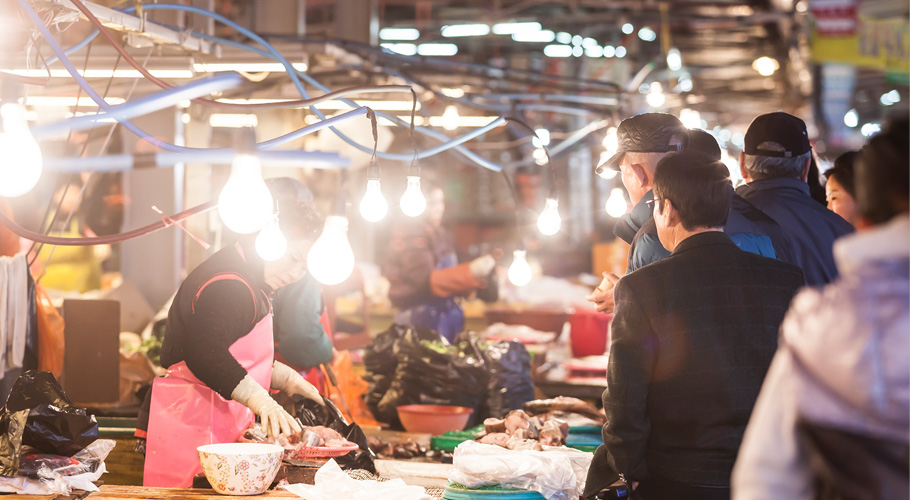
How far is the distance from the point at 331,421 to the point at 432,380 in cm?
122

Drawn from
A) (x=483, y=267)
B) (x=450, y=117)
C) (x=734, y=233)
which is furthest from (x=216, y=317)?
(x=450, y=117)

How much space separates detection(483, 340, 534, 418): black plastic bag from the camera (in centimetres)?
540

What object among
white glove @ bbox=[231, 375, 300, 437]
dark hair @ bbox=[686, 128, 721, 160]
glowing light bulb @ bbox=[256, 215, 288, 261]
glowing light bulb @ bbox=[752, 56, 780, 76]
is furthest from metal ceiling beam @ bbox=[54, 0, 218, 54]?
glowing light bulb @ bbox=[752, 56, 780, 76]

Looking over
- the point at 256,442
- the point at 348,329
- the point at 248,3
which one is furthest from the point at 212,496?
the point at 248,3

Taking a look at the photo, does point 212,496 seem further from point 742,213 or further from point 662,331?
point 742,213

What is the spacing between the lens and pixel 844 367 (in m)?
1.55

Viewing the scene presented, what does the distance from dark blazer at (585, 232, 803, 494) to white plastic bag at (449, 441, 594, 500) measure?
0.51 m

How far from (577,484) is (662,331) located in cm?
96

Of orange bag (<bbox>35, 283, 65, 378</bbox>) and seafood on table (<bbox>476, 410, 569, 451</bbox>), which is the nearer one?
seafood on table (<bbox>476, 410, 569, 451</bbox>)

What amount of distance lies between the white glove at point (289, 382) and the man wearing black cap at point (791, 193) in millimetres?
2430

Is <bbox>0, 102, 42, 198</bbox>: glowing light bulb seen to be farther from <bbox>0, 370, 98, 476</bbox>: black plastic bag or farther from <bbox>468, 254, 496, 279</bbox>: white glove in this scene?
<bbox>468, 254, 496, 279</bbox>: white glove

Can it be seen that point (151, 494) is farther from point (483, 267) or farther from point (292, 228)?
point (483, 267)

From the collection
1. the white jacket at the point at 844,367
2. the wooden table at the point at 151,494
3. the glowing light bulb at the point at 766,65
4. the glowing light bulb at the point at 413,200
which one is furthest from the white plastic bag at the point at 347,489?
the glowing light bulb at the point at 766,65

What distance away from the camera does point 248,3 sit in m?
12.7
